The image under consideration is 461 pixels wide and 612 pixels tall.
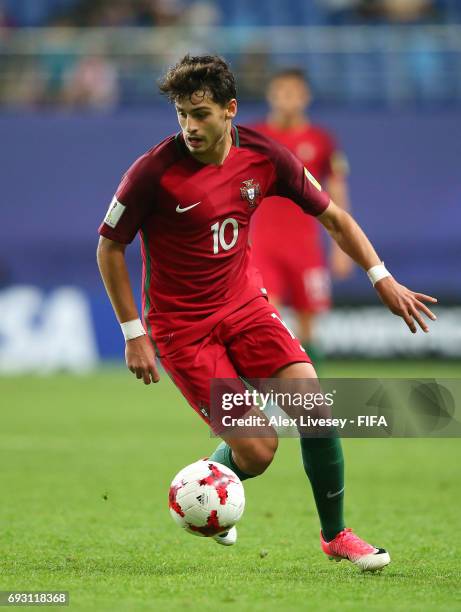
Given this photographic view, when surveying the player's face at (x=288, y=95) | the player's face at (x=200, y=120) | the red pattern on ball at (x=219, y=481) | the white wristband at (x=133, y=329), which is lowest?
the red pattern on ball at (x=219, y=481)

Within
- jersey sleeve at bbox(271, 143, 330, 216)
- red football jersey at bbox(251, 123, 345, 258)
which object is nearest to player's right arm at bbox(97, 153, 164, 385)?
jersey sleeve at bbox(271, 143, 330, 216)

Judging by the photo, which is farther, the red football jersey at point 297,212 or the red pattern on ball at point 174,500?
the red football jersey at point 297,212

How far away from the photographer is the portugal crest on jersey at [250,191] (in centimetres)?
507

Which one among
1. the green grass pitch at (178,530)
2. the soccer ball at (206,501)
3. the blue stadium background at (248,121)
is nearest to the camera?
the green grass pitch at (178,530)

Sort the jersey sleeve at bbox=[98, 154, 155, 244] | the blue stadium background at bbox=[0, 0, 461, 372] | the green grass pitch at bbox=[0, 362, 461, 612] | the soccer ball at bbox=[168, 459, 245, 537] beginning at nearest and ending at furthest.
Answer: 1. the green grass pitch at bbox=[0, 362, 461, 612]
2. the soccer ball at bbox=[168, 459, 245, 537]
3. the jersey sleeve at bbox=[98, 154, 155, 244]
4. the blue stadium background at bbox=[0, 0, 461, 372]

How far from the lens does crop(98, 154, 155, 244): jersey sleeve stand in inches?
189

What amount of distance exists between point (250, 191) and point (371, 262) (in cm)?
59

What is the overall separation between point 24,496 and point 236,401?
2.14 metres

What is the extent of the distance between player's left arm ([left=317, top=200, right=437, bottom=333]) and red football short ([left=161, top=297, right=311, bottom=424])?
426mm

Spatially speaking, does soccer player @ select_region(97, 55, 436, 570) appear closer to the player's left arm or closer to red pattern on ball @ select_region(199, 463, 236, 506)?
the player's left arm

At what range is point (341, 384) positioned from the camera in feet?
19.0

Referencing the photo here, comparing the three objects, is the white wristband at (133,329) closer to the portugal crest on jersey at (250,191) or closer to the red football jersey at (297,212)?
the portugal crest on jersey at (250,191)

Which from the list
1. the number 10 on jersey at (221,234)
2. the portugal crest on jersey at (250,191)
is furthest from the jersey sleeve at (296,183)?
the number 10 on jersey at (221,234)

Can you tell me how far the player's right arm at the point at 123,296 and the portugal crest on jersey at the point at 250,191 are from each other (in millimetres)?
581
